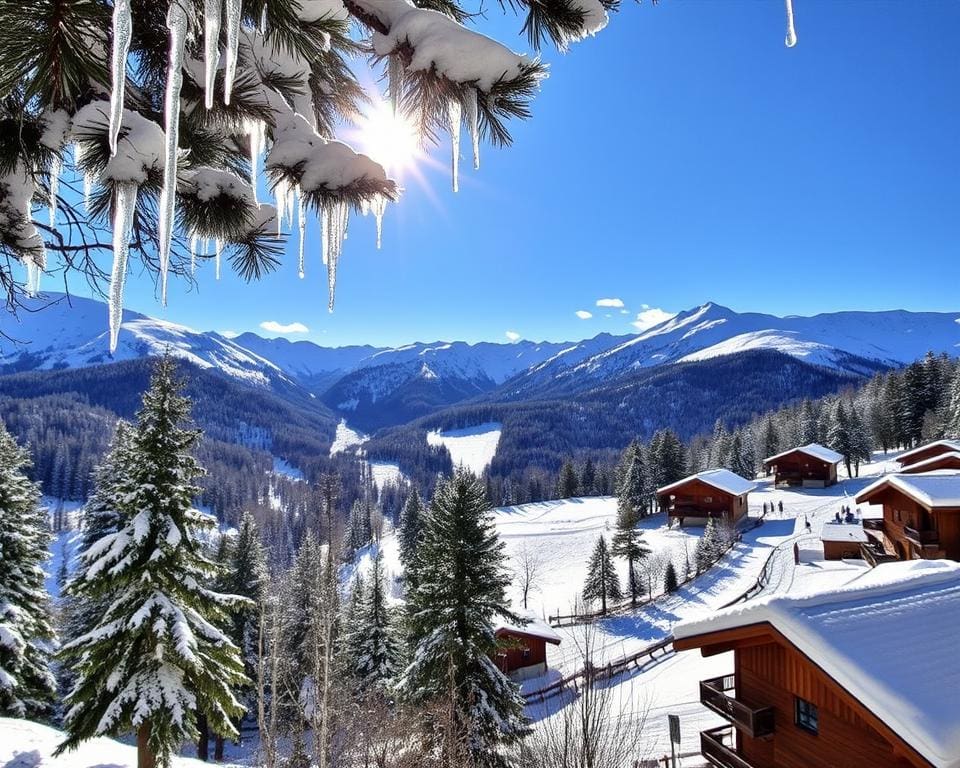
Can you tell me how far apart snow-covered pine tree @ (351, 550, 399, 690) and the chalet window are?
18.3 metres

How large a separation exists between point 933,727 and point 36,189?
28.0 ft

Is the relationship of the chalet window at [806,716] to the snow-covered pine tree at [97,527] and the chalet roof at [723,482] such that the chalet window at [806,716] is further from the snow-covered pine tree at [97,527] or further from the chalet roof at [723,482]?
the chalet roof at [723,482]

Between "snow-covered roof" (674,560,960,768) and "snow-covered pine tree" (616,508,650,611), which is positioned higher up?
"snow-covered roof" (674,560,960,768)

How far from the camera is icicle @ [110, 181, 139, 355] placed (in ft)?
7.13

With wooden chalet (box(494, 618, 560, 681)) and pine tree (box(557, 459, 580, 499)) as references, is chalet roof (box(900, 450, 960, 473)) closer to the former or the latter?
wooden chalet (box(494, 618, 560, 681))

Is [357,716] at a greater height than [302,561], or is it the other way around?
[357,716]

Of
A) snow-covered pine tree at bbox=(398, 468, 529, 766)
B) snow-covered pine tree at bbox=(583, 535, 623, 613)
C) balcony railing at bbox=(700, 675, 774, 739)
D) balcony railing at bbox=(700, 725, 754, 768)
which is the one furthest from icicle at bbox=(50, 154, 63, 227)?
snow-covered pine tree at bbox=(583, 535, 623, 613)

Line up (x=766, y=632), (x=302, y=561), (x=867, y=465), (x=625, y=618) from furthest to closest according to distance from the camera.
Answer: (x=867, y=465) < (x=302, y=561) < (x=625, y=618) < (x=766, y=632)

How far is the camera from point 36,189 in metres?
2.80

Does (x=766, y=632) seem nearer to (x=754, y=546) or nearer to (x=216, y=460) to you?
(x=754, y=546)

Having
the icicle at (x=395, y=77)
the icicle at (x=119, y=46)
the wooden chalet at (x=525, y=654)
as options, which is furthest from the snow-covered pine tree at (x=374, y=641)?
the icicle at (x=119, y=46)

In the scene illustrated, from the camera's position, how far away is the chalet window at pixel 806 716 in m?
7.15

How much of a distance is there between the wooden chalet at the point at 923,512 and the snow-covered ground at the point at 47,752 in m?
23.7

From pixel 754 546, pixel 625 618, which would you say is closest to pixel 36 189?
pixel 625 618
